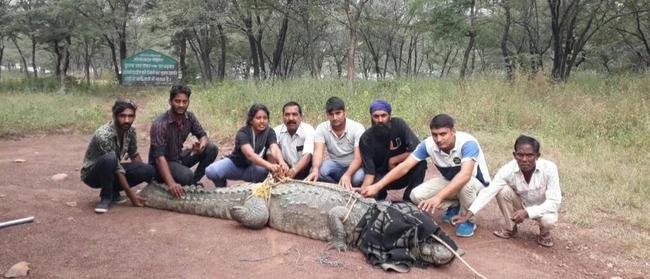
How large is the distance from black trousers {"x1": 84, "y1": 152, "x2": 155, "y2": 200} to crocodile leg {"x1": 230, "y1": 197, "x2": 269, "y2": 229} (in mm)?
1194

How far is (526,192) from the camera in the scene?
4523mm

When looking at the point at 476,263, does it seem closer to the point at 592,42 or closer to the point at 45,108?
the point at 45,108

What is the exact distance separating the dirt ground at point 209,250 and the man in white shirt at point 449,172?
287 millimetres

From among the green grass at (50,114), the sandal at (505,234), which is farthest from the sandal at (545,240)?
the green grass at (50,114)

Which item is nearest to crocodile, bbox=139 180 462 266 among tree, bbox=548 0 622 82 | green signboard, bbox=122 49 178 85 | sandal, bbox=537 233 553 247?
sandal, bbox=537 233 553 247

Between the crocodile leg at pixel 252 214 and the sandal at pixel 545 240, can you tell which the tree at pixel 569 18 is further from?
the crocodile leg at pixel 252 214

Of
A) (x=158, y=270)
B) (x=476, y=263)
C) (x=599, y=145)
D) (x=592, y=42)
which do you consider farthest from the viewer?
(x=592, y=42)

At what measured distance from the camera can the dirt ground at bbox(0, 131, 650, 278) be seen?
146 inches

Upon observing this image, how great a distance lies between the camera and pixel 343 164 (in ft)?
18.1

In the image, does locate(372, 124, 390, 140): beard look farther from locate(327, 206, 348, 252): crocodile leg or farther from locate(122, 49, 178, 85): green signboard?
locate(122, 49, 178, 85): green signboard

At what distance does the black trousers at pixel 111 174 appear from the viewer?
15.9 ft

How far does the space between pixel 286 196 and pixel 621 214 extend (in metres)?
3.46

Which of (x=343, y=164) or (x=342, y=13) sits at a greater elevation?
(x=342, y=13)

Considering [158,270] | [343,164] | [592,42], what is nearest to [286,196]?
[343,164]
